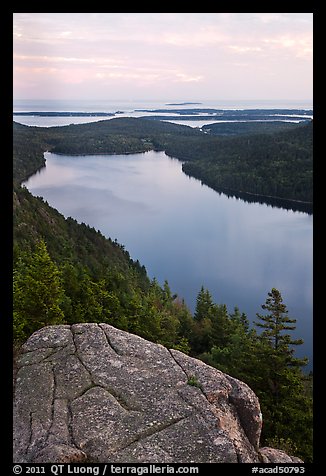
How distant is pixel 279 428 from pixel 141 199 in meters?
76.3

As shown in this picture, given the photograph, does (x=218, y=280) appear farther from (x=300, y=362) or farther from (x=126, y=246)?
(x=300, y=362)

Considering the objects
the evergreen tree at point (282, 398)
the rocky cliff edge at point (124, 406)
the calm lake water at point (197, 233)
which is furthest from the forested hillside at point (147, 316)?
the calm lake water at point (197, 233)

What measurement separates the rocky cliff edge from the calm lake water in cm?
2945

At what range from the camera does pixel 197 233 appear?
64.8 meters

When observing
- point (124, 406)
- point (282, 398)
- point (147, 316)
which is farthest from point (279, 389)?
point (124, 406)

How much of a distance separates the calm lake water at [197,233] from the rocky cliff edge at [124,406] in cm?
2945

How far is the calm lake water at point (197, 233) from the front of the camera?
46.0 m

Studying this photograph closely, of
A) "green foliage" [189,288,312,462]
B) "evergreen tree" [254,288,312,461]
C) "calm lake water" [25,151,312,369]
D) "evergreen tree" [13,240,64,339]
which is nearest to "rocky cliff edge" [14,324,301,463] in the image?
"evergreen tree" [13,240,64,339]

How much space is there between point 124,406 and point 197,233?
59.1 m

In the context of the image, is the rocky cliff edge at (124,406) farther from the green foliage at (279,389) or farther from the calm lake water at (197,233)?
the calm lake water at (197,233)

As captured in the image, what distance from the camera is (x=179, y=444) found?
17.7 feet

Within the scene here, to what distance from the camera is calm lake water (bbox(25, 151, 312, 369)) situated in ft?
151

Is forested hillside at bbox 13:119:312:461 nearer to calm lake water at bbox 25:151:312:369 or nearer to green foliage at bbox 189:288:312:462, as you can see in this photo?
green foliage at bbox 189:288:312:462

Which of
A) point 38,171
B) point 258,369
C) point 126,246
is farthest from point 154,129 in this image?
point 258,369
